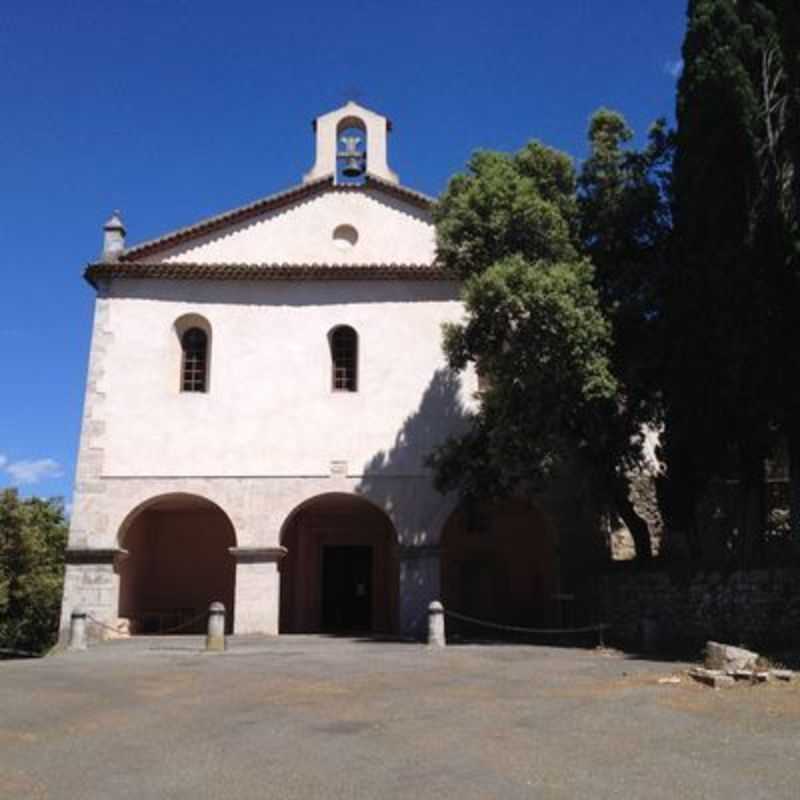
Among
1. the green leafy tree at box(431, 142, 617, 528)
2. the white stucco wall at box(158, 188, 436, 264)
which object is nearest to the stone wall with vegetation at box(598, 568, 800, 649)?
the green leafy tree at box(431, 142, 617, 528)

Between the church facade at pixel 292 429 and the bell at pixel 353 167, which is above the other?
the bell at pixel 353 167

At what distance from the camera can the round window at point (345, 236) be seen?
21969mm

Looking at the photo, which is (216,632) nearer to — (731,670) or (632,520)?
(632,520)

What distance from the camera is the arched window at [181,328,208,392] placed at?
21.0 m

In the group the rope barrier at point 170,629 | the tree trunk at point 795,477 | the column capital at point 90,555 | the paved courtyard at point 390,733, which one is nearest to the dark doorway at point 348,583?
the rope barrier at point 170,629

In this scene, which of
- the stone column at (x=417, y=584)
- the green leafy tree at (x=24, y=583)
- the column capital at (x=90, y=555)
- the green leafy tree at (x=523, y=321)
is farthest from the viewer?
the green leafy tree at (x=24, y=583)

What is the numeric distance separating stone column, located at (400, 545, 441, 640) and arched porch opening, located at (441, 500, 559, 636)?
2.05m

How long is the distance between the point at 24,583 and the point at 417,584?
55.4 feet

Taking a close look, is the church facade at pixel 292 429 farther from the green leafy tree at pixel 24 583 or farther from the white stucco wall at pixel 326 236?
the green leafy tree at pixel 24 583

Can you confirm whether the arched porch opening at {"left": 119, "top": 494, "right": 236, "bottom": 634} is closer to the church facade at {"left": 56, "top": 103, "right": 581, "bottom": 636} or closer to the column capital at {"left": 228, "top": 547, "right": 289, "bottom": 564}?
the church facade at {"left": 56, "top": 103, "right": 581, "bottom": 636}

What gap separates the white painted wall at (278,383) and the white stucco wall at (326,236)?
Result: 795 millimetres

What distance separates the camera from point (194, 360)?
21234 millimetres

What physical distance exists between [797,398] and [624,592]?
17.9 ft

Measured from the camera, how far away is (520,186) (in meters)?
16.8
